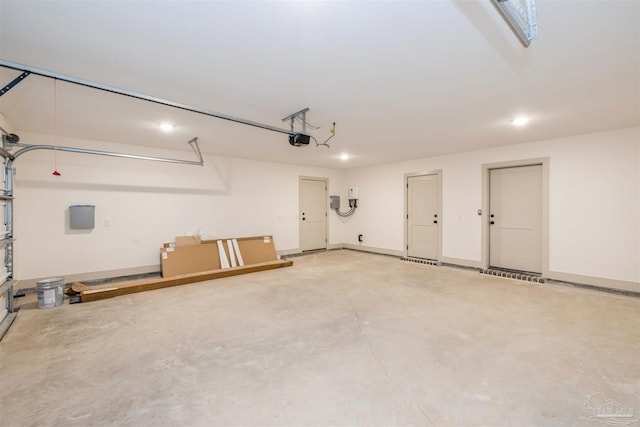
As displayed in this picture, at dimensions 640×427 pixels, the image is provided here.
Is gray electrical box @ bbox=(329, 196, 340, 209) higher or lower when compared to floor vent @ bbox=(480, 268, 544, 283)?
higher

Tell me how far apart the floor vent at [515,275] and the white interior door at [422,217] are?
1.17m

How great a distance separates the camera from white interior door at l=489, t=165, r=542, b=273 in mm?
5000

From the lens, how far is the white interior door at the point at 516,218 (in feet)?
16.4

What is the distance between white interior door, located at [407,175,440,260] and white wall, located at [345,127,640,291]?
33 centimetres

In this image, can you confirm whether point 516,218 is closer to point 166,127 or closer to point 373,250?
point 373,250

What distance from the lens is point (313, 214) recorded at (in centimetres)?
774

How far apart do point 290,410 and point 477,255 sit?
5.14 meters

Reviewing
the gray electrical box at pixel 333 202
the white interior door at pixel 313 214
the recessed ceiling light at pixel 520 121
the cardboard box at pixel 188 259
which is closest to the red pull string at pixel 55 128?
the cardboard box at pixel 188 259

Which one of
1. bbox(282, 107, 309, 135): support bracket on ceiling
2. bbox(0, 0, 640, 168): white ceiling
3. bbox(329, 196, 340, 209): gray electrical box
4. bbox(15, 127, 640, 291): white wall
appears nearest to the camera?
bbox(0, 0, 640, 168): white ceiling

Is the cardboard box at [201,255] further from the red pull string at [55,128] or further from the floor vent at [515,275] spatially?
the floor vent at [515,275]

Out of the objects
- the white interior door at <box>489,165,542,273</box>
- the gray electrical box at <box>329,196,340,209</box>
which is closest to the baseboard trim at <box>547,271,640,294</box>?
the white interior door at <box>489,165,542,273</box>

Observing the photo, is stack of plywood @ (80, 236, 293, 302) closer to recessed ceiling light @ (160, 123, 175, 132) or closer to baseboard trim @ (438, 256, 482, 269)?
recessed ceiling light @ (160, 123, 175, 132)

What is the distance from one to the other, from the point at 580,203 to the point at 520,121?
76.1 inches

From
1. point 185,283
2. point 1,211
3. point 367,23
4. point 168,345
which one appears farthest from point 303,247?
point 367,23
